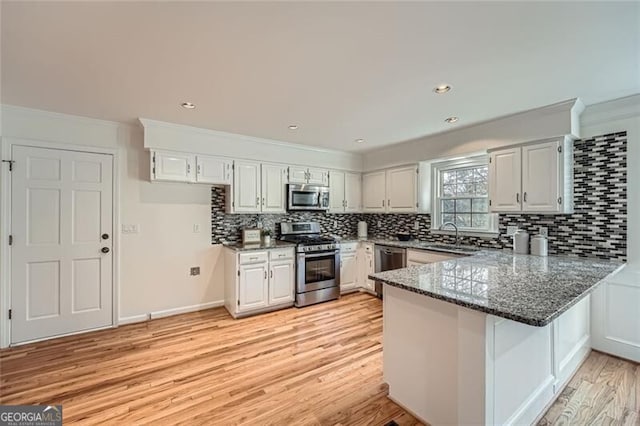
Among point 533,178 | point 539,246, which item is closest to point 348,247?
point 539,246

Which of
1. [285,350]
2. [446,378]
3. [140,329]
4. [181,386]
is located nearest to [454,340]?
[446,378]

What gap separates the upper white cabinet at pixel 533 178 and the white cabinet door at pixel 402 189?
3.75ft

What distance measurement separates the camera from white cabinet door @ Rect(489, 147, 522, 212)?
10.1ft

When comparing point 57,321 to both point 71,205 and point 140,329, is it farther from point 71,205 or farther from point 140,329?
point 71,205

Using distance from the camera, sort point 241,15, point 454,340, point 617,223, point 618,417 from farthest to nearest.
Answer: point 617,223 < point 618,417 < point 454,340 < point 241,15

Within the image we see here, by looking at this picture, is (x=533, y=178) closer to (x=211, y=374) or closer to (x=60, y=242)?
(x=211, y=374)

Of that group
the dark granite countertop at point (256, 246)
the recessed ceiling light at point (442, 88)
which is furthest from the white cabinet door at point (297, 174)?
the recessed ceiling light at point (442, 88)

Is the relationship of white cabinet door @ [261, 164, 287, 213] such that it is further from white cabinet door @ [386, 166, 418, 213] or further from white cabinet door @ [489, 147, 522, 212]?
white cabinet door @ [489, 147, 522, 212]

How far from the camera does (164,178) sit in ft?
11.1

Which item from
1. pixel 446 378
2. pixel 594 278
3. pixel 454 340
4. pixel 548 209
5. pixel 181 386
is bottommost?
pixel 181 386

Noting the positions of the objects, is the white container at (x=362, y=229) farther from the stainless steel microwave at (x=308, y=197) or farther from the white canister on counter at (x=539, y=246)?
the white canister on counter at (x=539, y=246)

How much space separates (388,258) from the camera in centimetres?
425

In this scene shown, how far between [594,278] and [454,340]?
46.0 inches

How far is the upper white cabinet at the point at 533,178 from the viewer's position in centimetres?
279
